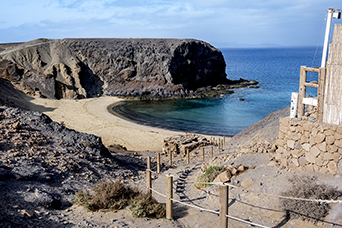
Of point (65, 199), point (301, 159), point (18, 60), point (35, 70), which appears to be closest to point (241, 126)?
point (301, 159)

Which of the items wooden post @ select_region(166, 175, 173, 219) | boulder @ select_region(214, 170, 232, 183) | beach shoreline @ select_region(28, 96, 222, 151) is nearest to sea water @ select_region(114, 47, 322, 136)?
beach shoreline @ select_region(28, 96, 222, 151)

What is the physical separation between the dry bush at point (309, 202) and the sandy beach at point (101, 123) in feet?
51.7

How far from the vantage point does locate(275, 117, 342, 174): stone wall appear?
742 cm

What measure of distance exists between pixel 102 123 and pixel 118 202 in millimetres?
24989

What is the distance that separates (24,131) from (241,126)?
2420cm

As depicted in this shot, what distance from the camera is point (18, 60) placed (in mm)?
49125

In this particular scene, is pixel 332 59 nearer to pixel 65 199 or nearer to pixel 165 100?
pixel 65 199

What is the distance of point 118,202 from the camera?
6.78 meters

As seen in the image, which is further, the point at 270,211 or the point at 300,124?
the point at 300,124

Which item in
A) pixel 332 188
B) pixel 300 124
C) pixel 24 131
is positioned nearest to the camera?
pixel 332 188

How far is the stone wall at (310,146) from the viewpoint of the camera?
7418 mm

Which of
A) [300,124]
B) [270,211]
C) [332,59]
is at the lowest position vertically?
[270,211]

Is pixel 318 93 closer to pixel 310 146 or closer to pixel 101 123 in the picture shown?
pixel 310 146

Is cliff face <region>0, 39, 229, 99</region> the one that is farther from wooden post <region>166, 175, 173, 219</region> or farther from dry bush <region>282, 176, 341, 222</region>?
dry bush <region>282, 176, 341, 222</region>
